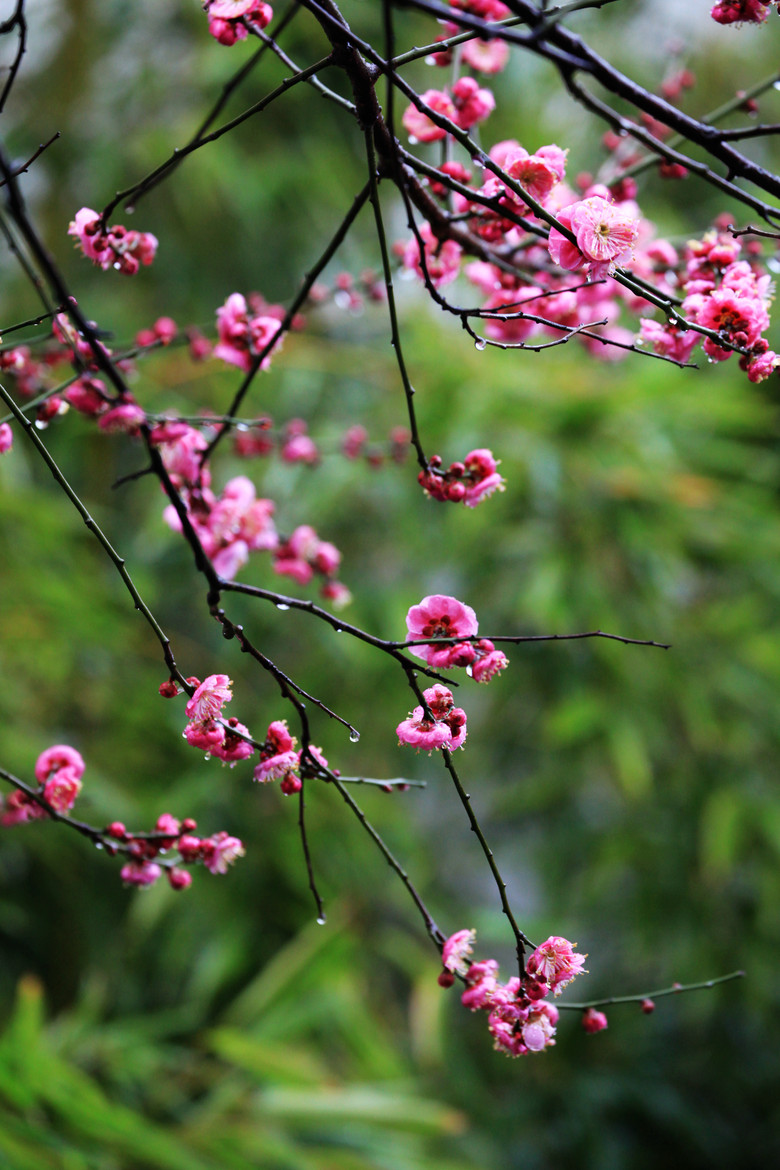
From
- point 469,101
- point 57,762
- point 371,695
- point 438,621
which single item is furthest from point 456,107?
point 371,695

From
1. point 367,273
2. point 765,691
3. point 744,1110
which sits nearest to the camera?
point 367,273

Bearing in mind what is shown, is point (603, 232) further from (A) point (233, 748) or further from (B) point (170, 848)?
(B) point (170, 848)

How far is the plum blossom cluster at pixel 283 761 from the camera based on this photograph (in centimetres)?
43

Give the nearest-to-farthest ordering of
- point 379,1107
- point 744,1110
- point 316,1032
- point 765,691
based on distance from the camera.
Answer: point 379,1107, point 316,1032, point 765,691, point 744,1110

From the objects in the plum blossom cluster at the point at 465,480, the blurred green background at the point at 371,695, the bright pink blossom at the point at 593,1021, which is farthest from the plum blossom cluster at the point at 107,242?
the blurred green background at the point at 371,695

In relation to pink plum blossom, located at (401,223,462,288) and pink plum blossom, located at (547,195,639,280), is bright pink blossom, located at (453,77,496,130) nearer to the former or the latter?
pink plum blossom, located at (401,223,462,288)

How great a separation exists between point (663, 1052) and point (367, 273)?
1854 millimetres

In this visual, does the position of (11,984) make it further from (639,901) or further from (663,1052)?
(663,1052)

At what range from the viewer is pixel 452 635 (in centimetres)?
46

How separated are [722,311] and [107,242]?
1.00 feet

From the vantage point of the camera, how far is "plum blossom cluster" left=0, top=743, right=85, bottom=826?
0.53 meters

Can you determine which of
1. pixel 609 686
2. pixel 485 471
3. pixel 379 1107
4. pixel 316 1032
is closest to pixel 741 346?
pixel 485 471

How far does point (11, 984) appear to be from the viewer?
149cm

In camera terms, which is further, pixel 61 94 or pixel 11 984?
pixel 61 94
